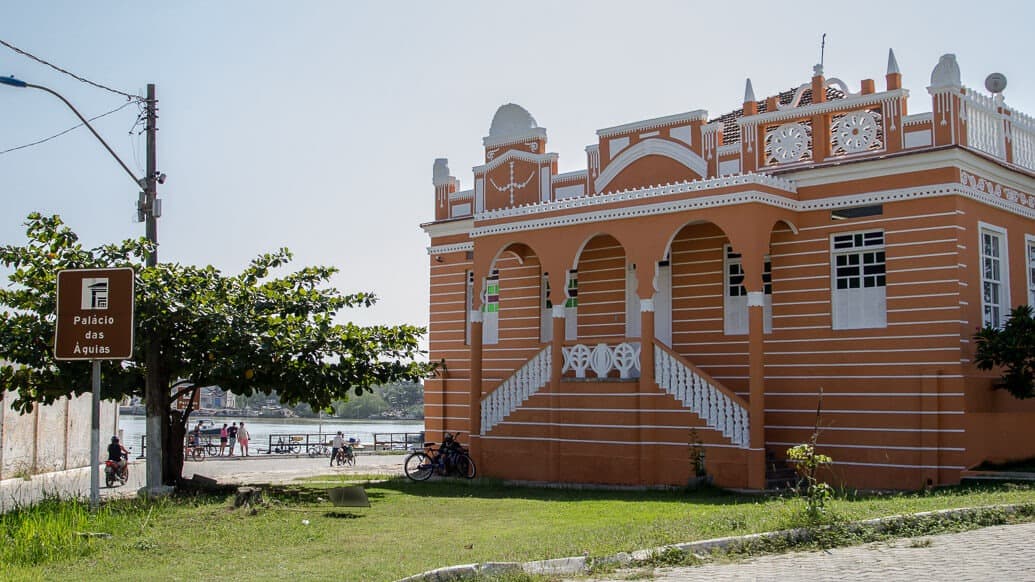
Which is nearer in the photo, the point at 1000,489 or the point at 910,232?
the point at 1000,489

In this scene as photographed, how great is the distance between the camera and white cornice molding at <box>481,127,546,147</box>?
77.0 ft

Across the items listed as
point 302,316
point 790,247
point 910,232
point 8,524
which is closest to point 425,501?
point 302,316

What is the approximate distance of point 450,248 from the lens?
25.3 m

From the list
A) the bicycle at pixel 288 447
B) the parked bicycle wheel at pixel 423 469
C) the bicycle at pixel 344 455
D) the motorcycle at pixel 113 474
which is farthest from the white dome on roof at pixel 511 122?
the bicycle at pixel 288 447

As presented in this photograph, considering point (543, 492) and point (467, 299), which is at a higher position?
point (467, 299)

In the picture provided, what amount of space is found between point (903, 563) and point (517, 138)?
52.4ft

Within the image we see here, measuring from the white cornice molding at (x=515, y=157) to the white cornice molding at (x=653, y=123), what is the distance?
1568mm

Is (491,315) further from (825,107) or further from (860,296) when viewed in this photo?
(825,107)

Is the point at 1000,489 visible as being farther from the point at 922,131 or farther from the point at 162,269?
the point at 162,269

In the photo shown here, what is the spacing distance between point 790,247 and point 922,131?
2.93m

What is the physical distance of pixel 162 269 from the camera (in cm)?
1620

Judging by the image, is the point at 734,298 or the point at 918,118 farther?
the point at 734,298

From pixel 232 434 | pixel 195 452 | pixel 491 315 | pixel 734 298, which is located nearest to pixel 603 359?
pixel 734 298

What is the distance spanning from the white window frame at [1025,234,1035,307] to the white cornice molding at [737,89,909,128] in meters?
3.86
